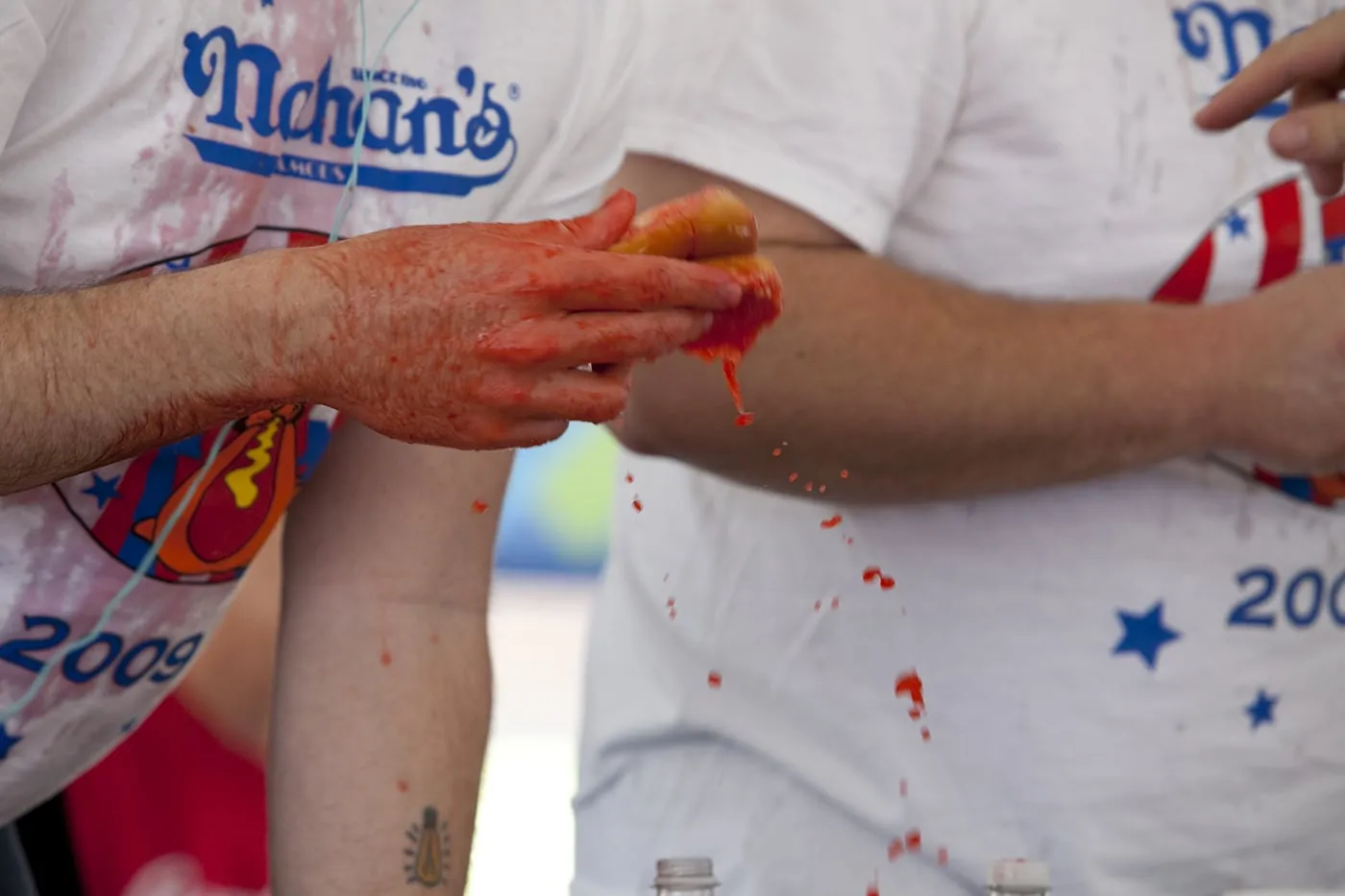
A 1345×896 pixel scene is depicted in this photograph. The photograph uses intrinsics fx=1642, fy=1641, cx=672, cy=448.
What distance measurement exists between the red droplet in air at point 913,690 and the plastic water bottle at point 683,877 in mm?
377

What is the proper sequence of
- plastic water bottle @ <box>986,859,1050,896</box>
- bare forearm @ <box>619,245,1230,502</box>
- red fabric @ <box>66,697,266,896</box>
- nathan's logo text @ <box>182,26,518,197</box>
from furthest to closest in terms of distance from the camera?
red fabric @ <box>66,697,266,896</box> < bare forearm @ <box>619,245,1230,502</box> < nathan's logo text @ <box>182,26,518,197</box> < plastic water bottle @ <box>986,859,1050,896</box>

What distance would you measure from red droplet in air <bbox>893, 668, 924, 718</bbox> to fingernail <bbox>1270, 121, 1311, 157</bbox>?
448 mm

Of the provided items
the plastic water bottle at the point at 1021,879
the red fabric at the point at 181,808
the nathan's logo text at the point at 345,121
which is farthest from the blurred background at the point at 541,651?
the plastic water bottle at the point at 1021,879

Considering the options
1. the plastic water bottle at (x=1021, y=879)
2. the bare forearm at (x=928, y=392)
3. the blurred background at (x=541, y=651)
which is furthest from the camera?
the blurred background at (x=541, y=651)

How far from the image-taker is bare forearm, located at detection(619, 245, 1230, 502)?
1.11m

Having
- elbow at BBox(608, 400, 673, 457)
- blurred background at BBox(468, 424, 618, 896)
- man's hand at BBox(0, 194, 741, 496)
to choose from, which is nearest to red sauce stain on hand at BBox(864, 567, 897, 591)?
elbow at BBox(608, 400, 673, 457)

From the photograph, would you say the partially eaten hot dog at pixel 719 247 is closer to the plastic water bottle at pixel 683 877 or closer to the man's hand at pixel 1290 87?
the plastic water bottle at pixel 683 877

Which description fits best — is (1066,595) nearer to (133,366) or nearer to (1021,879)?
(1021,879)

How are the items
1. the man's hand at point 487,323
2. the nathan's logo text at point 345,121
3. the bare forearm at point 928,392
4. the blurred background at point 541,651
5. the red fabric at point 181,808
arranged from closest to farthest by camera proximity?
the man's hand at point 487,323 → the nathan's logo text at point 345,121 → the bare forearm at point 928,392 → the red fabric at point 181,808 → the blurred background at point 541,651

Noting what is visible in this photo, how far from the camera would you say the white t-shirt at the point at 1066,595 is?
1167 millimetres

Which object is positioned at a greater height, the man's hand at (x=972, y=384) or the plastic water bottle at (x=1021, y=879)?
the man's hand at (x=972, y=384)

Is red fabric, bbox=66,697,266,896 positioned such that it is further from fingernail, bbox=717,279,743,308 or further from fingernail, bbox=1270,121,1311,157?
fingernail, bbox=1270,121,1311,157

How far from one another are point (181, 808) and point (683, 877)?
3.01ft

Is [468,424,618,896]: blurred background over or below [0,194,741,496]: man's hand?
over
